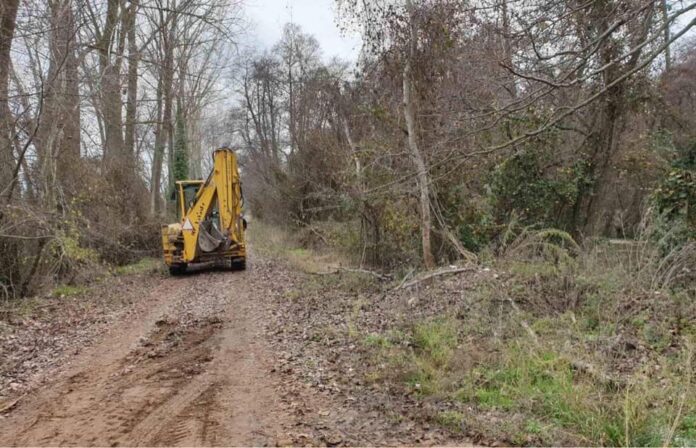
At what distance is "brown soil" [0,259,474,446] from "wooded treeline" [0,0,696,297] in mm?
3089

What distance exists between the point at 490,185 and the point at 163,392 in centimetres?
1026

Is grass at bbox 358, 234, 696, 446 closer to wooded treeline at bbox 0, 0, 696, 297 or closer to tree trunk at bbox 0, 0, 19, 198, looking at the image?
wooded treeline at bbox 0, 0, 696, 297

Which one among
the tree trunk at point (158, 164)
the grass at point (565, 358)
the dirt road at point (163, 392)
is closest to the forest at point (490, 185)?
the grass at point (565, 358)

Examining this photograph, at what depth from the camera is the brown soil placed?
4.19m

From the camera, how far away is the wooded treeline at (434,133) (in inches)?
321

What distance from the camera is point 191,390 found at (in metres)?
5.21

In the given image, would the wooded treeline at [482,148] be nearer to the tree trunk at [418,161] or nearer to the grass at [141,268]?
the tree trunk at [418,161]

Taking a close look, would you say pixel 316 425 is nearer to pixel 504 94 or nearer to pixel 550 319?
pixel 550 319

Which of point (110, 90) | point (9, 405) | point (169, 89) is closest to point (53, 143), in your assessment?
point (110, 90)

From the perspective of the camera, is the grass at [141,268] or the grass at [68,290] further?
the grass at [141,268]

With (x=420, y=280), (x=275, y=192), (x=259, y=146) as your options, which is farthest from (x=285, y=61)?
(x=420, y=280)

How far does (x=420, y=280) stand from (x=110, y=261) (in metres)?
10.7

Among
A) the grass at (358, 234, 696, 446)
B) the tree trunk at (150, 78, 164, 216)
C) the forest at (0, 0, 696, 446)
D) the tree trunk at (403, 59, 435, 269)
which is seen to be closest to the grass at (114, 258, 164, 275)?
the forest at (0, 0, 696, 446)

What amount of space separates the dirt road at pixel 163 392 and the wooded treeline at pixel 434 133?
3.59 meters
